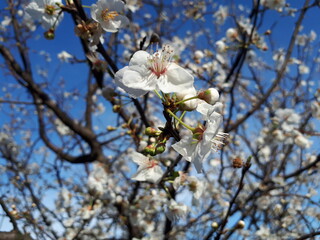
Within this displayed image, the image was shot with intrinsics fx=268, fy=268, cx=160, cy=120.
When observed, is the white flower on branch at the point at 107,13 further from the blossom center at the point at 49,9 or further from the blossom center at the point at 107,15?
the blossom center at the point at 49,9

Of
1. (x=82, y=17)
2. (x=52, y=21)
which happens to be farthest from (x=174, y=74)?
(x=52, y=21)

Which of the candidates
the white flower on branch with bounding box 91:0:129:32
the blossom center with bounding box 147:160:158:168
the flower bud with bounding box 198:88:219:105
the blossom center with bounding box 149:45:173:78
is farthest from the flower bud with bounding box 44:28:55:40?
the flower bud with bounding box 198:88:219:105

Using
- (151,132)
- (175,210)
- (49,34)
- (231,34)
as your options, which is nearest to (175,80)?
(151,132)

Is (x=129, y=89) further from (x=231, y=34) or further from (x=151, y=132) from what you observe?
(x=231, y=34)

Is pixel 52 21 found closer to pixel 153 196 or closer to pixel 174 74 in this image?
pixel 174 74

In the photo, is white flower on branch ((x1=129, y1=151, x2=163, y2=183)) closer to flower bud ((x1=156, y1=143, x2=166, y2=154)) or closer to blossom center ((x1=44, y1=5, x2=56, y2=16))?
flower bud ((x1=156, y1=143, x2=166, y2=154))

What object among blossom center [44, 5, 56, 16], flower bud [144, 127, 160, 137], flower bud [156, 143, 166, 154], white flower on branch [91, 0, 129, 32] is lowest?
flower bud [156, 143, 166, 154]

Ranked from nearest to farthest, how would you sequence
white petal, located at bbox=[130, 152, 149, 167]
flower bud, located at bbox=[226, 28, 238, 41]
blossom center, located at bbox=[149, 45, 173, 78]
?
blossom center, located at bbox=[149, 45, 173, 78], white petal, located at bbox=[130, 152, 149, 167], flower bud, located at bbox=[226, 28, 238, 41]

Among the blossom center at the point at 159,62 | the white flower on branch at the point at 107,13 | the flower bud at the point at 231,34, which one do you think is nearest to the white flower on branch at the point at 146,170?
the blossom center at the point at 159,62
